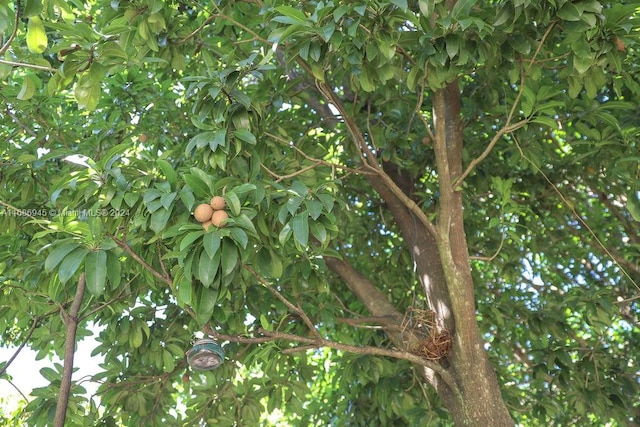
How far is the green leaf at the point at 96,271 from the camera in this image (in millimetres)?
2236

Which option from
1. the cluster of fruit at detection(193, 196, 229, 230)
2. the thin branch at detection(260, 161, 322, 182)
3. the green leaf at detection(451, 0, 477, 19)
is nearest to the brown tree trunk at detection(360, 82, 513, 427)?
the thin branch at detection(260, 161, 322, 182)

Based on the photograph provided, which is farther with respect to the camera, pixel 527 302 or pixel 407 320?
pixel 527 302

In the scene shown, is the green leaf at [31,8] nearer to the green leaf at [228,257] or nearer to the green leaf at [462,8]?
the green leaf at [228,257]

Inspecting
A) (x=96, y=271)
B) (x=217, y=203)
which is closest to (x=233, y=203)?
(x=217, y=203)

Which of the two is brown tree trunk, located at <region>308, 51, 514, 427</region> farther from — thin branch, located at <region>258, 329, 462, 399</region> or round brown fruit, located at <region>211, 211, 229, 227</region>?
round brown fruit, located at <region>211, 211, 229, 227</region>

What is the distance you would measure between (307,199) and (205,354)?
0.68 metres

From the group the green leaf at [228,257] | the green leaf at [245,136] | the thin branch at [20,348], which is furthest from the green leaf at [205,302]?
the thin branch at [20,348]

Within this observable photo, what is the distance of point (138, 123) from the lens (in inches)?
158

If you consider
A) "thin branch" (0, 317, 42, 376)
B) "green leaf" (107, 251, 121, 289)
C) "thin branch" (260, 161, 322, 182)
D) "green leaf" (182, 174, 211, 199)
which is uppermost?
"thin branch" (260, 161, 322, 182)

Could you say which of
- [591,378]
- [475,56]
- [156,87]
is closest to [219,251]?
[475,56]

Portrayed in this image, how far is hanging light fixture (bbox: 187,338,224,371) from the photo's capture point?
8.74 ft

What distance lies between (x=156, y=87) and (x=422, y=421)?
2446 mm

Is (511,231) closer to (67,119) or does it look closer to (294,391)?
(294,391)

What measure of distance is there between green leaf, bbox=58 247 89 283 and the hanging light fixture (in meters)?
0.60
